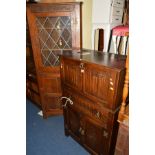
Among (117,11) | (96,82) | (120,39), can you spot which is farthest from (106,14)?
(96,82)

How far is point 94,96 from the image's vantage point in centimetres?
137

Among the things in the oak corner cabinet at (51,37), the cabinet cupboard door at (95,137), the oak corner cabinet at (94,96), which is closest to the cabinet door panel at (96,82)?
the oak corner cabinet at (94,96)

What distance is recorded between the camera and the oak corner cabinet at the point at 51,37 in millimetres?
1834

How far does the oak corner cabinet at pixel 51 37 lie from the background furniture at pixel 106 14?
0.38 m

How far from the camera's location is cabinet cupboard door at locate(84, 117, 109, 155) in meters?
1.44

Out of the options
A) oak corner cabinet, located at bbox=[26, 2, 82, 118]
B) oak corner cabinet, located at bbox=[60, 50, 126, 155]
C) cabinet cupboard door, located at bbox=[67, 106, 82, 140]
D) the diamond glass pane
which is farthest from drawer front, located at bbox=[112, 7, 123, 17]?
cabinet cupboard door, located at bbox=[67, 106, 82, 140]

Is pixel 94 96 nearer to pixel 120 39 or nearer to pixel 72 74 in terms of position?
pixel 72 74

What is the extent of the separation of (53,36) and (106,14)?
0.79 meters

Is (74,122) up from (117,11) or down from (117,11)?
down

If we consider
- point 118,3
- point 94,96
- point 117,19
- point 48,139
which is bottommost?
point 48,139

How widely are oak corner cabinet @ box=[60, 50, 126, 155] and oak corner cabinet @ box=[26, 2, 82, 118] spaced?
492 mm

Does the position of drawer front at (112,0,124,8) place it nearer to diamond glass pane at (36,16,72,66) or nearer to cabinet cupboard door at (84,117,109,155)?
diamond glass pane at (36,16,72,66)
